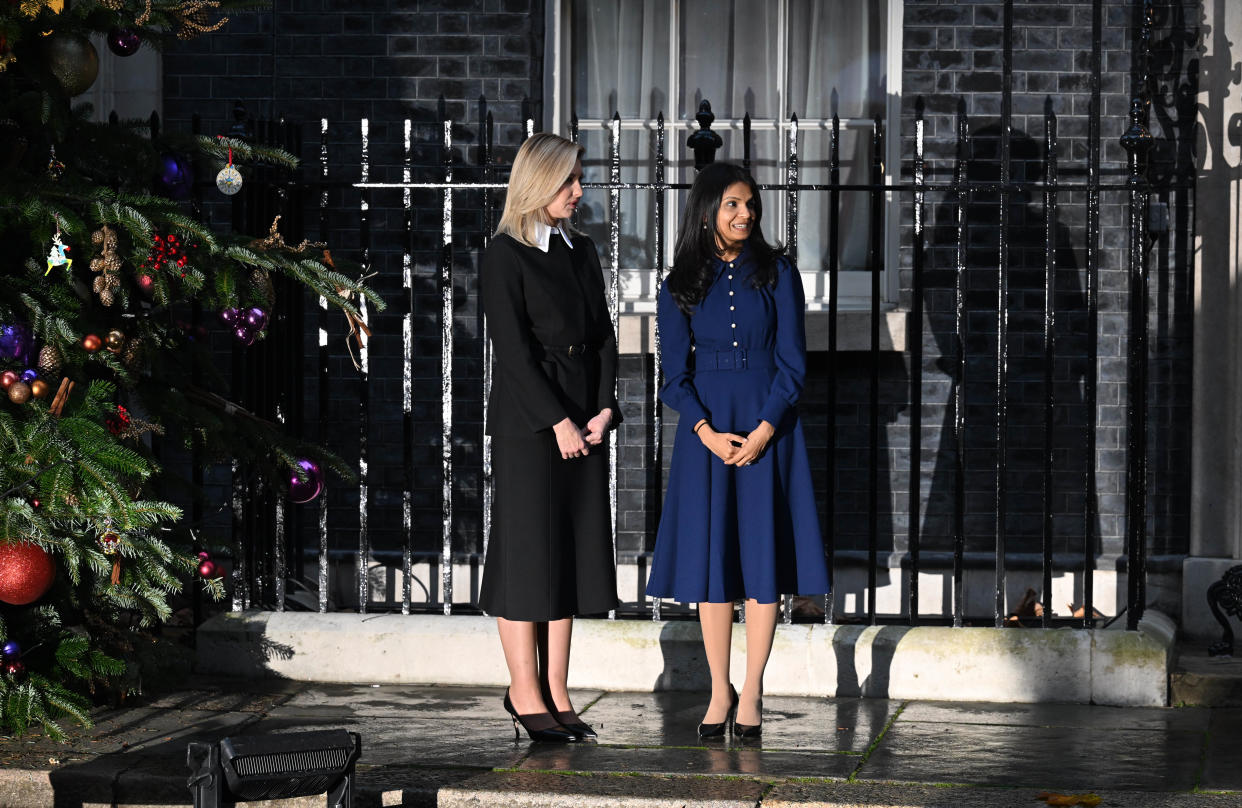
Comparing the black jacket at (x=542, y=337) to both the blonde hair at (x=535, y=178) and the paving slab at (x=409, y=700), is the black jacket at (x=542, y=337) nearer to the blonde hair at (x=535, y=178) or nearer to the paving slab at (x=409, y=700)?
the blonde hair at (x=535, y=178)

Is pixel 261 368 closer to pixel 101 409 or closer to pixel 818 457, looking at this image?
pixel 101 409

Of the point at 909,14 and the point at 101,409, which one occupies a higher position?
the point at 909,14

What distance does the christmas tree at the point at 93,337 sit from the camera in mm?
5289

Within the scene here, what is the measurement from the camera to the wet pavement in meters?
4.88

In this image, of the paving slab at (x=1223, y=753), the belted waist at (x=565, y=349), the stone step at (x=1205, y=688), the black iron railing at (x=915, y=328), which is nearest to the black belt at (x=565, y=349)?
the belted waist at (x=565, y=349)

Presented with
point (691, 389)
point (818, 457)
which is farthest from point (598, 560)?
point (818, 457)

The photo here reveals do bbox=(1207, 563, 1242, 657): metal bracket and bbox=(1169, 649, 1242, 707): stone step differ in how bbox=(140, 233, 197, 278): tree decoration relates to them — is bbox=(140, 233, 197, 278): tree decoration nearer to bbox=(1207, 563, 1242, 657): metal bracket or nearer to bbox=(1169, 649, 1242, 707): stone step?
bbox=(1169, 649, 1242, 707): stone step

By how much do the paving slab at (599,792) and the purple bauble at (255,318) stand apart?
2.01 m

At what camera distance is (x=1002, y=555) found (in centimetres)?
659

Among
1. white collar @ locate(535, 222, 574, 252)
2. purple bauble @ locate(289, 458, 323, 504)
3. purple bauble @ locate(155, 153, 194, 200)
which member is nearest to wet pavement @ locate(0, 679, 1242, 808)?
purple bauble @ locate(289, 458, 323, 504)

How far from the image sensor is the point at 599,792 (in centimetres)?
481

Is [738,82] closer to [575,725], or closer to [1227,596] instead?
[1227,596]

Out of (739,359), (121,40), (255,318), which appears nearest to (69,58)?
(121,40)

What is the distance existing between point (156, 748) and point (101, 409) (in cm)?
114
